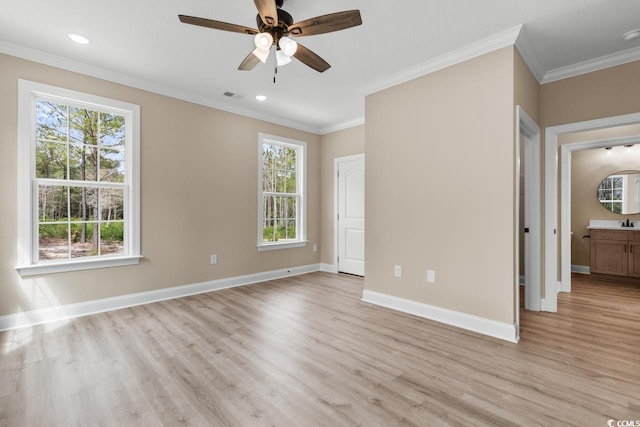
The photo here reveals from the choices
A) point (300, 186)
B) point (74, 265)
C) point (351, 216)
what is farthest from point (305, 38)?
point (74, 265)

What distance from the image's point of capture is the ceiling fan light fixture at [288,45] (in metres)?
2.04

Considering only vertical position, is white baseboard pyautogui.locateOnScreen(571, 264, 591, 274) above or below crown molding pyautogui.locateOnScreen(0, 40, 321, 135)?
below

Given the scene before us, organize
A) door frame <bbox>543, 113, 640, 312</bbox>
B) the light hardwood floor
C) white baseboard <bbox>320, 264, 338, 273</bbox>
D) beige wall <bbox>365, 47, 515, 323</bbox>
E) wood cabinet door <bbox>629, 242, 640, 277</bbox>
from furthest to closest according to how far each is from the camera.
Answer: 1. white baseboard <bbox>320, 264, 338, 273</bbox>
2. wood cabinet door <bbox>629, 242, 640, 277</bbox>
3. door frame <bbox>543, 113, 640, 312</bbox>
4. beige wall <bbox>365, 47, 515, 323</bbox>
5. the light hardwood floor

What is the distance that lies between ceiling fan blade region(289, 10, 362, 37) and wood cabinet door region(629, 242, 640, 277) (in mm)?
5718

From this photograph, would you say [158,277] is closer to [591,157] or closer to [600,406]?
[600,406]

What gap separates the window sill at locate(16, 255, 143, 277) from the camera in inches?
116

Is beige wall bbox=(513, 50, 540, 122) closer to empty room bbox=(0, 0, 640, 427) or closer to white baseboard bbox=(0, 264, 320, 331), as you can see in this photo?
empty room bbox=(0, 0, 640, 427)

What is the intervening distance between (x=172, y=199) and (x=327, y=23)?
9.83 feet

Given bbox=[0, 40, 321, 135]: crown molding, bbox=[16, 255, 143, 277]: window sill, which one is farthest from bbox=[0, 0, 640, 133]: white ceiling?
bbox=[16, 255, 143, 277]: window sill

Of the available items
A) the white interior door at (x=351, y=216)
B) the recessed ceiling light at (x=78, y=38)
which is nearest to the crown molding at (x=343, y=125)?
the white interior door at (x=351, y=216)

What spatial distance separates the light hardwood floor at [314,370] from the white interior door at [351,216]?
1935mm

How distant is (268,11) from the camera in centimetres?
186

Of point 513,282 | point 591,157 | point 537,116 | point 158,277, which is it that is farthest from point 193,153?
point 591,157

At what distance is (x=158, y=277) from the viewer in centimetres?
378
